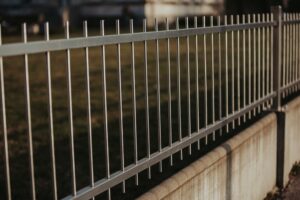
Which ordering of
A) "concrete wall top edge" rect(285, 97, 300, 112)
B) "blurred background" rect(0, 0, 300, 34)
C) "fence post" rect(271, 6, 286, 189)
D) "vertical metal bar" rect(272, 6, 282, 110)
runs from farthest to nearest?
"blurred background" rect(0, 0, 300, 34) < "concrete wall top edge" rect(285, 97, 300, 112) < "vertical metal bar" rect(272, 6, 282, 110) < "fence post" rect(271, 6, 286, 189)

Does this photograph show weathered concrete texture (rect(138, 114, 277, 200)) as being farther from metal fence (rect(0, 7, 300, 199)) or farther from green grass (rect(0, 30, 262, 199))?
Result: green grass (rect(0, 30, 262, 199))

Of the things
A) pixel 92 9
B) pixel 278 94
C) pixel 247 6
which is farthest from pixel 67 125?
pixel 247 6

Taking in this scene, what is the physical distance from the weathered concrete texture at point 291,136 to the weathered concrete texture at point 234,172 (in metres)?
0.29

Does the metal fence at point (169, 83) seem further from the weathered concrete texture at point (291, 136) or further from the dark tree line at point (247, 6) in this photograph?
the dark tree line at point (247, 6)

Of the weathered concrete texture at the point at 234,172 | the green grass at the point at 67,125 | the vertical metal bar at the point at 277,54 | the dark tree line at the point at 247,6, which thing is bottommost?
the dark tree line at the point at 247,6

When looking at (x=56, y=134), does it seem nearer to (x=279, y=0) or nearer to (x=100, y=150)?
(x=100, y=150)

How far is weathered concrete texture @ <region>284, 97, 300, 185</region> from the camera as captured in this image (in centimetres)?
704

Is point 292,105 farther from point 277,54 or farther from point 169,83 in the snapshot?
point 169,83

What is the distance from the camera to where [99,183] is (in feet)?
12.9

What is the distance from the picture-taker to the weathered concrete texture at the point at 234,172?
457cm

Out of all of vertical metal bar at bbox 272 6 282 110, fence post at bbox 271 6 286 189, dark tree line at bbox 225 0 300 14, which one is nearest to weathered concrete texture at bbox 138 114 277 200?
fence post at bbox 271 6 286 189

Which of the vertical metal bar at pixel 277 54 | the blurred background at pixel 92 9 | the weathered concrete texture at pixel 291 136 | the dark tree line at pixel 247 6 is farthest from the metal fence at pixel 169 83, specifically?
the blurred background at pixel 92 9

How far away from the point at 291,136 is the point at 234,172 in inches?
75.5

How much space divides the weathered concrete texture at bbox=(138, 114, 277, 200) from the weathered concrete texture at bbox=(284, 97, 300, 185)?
29cm
